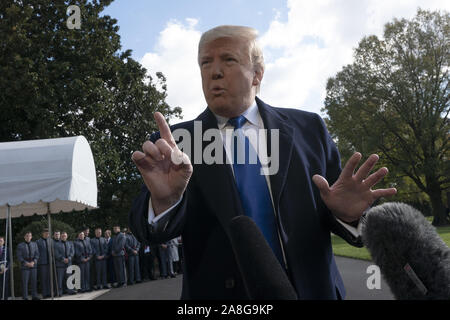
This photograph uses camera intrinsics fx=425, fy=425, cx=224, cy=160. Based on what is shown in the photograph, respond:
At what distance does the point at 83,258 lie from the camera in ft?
47.8

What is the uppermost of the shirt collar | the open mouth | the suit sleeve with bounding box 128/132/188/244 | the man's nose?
the man's nose

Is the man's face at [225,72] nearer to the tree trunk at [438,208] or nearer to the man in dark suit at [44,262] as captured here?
the man in dark suit at [44,262]

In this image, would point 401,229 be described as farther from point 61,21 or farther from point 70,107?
point 61,21

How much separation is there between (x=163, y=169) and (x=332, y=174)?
738mm

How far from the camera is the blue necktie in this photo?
144cm

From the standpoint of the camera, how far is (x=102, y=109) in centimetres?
2120

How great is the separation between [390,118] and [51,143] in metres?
27.1

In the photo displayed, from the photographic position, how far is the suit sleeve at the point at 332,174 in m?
1.53

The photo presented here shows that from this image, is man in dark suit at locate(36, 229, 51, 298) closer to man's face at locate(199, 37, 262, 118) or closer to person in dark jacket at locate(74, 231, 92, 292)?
person in dark jacket at locate(74, 231, 92, 292)

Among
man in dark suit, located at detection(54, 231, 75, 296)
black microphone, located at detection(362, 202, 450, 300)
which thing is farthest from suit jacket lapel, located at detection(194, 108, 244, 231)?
man in dark suit, located at detection(54, 231, 75, 296)

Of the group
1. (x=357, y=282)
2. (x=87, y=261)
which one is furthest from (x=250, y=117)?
(x=87, y=261)

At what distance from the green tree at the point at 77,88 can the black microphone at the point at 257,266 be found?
20.0 meters

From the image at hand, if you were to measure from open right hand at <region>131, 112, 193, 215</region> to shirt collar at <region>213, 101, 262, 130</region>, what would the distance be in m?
0.39

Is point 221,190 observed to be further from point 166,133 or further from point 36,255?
point 36,255
